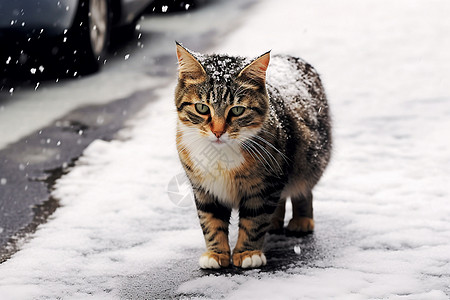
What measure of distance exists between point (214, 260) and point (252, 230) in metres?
0.26

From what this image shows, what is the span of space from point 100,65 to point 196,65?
5.22 meters

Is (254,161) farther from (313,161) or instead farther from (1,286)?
(1,286)

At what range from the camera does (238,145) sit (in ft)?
11.9

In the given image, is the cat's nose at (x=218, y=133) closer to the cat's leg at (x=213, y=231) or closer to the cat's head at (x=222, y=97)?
the cat's head at (x=222, y=97)

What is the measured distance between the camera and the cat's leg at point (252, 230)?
377 centimetres

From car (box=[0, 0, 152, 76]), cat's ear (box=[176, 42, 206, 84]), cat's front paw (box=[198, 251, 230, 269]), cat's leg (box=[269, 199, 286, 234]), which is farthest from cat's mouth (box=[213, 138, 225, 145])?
car (box=[0, 0, 152, 76])

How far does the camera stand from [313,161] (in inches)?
164

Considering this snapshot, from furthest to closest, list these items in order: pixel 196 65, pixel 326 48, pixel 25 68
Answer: pixel 326 48 < pixel 25 68 < pixel 196 65

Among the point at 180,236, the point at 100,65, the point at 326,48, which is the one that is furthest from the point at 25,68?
the point at 180,236

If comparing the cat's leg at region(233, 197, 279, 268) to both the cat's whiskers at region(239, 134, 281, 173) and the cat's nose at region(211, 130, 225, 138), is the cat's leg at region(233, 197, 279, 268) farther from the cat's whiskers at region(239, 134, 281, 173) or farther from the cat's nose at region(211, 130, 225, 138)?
the cat's nose at region(211, 130, 225, 138)

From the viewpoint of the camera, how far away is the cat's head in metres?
3.53

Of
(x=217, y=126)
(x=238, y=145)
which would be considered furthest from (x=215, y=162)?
(x=217, y=126)

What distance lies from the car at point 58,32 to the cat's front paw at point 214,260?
12.5ft

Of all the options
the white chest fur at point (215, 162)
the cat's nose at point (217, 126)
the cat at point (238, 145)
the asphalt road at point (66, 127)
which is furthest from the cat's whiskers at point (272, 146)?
the asphalt road at point (66, 127)
